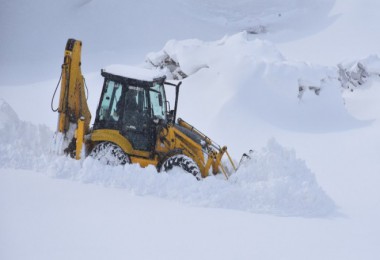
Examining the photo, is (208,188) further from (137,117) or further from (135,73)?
(135,73)

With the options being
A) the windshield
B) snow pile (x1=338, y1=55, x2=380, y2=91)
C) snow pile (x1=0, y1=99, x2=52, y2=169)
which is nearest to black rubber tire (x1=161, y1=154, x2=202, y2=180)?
the windshield

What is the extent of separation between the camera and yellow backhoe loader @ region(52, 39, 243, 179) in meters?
7.76

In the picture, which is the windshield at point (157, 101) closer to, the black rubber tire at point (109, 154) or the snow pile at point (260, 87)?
the black rubber tire at point (109, 154)

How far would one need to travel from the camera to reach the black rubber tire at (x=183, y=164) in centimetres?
757

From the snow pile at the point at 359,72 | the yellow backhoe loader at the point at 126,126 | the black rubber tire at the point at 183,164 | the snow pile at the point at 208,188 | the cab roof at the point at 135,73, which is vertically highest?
the snow pile at the point at 359,72

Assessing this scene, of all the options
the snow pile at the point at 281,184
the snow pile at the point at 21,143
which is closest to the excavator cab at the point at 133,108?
the snow pile at the point at 21,143

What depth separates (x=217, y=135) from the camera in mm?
12609

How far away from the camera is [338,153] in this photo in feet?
39.0

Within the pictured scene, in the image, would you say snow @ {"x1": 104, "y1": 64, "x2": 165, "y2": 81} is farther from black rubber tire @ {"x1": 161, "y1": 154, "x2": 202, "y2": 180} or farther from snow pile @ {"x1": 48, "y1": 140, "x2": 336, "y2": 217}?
snow pile @ {"x1": 48, "y1": 140, "x2": 336, "y2": 217}

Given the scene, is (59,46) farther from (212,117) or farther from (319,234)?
(319,234)

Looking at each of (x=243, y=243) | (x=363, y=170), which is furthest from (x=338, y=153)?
(x=243, y=243)

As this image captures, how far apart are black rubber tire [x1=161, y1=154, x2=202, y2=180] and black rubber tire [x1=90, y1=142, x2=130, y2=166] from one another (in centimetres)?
59

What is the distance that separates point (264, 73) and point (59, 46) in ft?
33.5

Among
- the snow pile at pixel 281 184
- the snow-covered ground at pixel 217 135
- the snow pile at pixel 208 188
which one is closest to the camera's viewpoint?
the snow-covered ground at pixel 217 135
